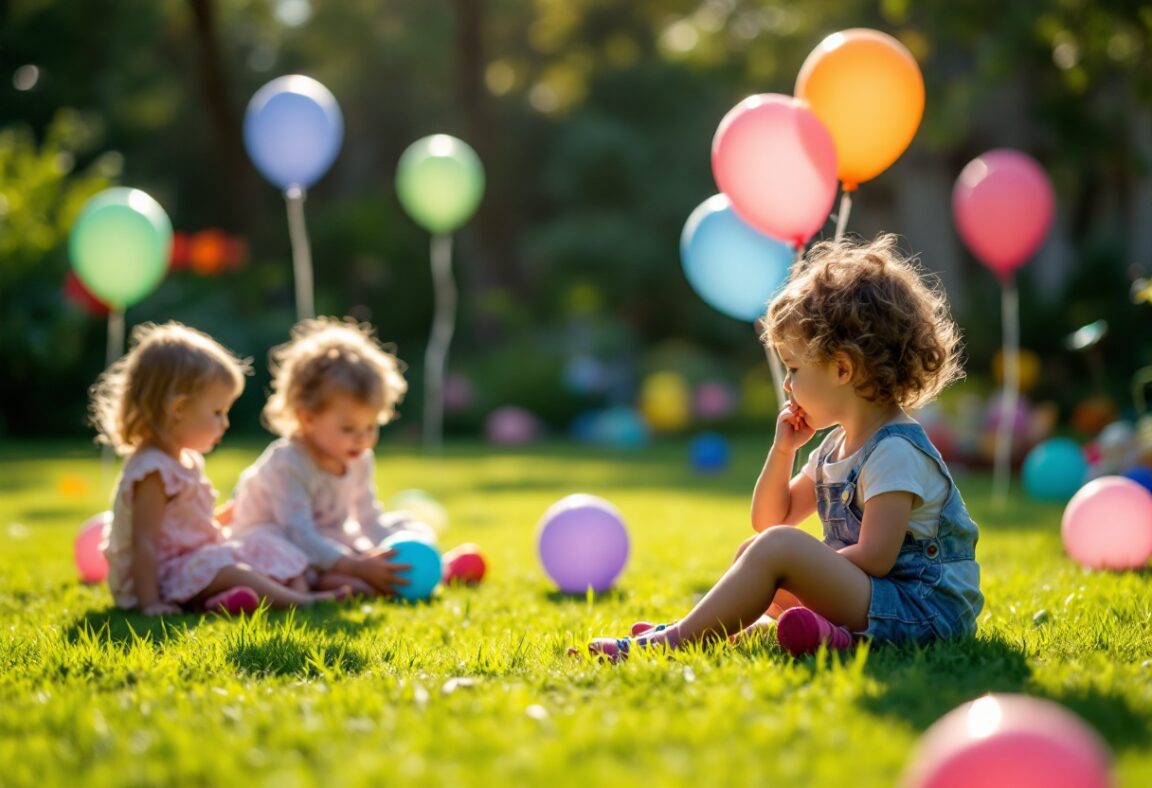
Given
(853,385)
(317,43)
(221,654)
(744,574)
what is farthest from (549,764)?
(317,43)

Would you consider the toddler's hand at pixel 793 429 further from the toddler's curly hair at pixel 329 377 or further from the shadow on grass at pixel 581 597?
the toddler's curly hair at pixel 329 377

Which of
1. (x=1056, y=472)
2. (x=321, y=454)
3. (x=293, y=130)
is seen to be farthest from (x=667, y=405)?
(x=321, y=454)

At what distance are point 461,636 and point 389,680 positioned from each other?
81cm

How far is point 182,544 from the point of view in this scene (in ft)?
14.5

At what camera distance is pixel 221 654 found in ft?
10.5

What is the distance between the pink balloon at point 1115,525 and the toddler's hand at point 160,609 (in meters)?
3.68

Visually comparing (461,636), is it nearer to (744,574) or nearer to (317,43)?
(744,574)

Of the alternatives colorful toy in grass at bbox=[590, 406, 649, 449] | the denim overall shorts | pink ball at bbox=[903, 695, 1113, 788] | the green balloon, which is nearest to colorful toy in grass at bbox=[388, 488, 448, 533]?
the green balloon

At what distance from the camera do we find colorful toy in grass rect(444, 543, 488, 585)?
197 inches

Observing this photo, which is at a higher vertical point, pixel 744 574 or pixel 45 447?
pixel 744 574

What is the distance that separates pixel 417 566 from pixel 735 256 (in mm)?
1964

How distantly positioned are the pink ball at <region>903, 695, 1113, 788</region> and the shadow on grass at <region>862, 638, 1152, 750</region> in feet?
1.72

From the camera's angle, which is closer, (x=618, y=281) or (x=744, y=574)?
(x=744, y=574)

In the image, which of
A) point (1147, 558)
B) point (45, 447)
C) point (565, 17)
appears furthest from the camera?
point (565, 17)
